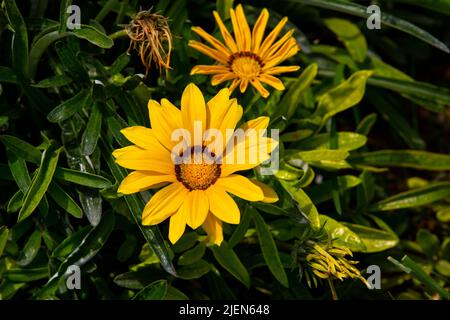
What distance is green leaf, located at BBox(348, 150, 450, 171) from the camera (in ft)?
6.68

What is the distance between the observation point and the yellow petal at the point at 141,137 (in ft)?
4.60

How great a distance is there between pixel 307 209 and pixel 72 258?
0.56 metres

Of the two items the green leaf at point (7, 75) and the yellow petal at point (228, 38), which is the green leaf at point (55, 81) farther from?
the yellow petal at point (228, 38)

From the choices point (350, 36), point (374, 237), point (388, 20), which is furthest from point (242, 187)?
point (350, 36)

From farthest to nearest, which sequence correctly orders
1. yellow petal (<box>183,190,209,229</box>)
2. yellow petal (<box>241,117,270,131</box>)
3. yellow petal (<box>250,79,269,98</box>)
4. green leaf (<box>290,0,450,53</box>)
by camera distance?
1. green leaf (<box>290,0,450,53</box>)
2. yellow petal (<box>250,79,269,98</box>)
3. yellow petal (<box>241,117,270,131</box>)
4. yellow petal (<box>183,190,209,229</box>)

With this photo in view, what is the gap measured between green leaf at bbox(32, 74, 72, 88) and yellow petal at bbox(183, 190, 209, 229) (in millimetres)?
465

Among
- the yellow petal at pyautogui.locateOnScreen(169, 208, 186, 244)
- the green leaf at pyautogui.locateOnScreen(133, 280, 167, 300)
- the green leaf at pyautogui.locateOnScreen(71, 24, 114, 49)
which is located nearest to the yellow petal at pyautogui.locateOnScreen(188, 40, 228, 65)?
the green leaf at pyautogui.locateOnScreen(71, 24, 114, 49)

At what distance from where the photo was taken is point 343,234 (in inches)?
68.5

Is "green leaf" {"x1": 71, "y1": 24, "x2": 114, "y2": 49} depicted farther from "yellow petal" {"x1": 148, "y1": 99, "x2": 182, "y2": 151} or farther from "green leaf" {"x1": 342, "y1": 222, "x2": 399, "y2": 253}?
"green leaf" {"x1": 342, "y1": 222, "x2": 399, "y2": 253}

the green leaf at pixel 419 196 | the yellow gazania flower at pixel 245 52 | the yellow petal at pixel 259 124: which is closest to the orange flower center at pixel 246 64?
the yellow gazania flower at pixel 245 52

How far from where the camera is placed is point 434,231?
7.64 feet

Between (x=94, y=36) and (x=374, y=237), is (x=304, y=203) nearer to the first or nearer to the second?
(x=374, y=237)
